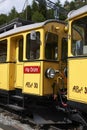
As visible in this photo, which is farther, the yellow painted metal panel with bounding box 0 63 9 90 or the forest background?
the forest background

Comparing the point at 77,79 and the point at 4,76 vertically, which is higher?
the point at 77,79

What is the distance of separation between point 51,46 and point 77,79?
2.97 m

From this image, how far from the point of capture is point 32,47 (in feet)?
33.9

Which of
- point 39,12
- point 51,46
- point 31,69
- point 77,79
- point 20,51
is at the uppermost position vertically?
point 39,12

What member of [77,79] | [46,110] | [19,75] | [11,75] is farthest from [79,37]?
[11,75]

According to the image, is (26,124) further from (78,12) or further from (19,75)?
(78,12)

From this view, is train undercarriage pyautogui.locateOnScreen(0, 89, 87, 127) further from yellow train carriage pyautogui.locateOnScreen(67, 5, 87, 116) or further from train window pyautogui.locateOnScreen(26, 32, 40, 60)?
yellow train carriage pyautogui.locateOnScreen(67, 5, 87, 116)

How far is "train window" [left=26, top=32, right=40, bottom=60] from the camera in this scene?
1007 centimetres

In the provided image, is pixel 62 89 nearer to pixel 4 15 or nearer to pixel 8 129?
pixel 8 129

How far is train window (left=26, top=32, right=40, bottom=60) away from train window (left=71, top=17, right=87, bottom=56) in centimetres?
227

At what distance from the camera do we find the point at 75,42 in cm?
786

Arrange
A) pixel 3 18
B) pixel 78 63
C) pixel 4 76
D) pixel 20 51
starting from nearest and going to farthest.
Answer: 1. pixel 78 63
2. pixel 20 51
3. pixel 4 76
4. pixel 3 18

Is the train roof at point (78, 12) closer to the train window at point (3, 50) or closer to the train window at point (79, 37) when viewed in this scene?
the train window at point (79, 37)

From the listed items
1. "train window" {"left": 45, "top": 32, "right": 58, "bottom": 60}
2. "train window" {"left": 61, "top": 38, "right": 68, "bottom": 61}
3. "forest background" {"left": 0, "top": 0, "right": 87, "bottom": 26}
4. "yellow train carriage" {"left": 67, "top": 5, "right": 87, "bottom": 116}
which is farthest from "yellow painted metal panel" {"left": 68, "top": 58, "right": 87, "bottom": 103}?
"forest background" {"left": 0, "top": 0, "right": 87, "bottom": 26}
